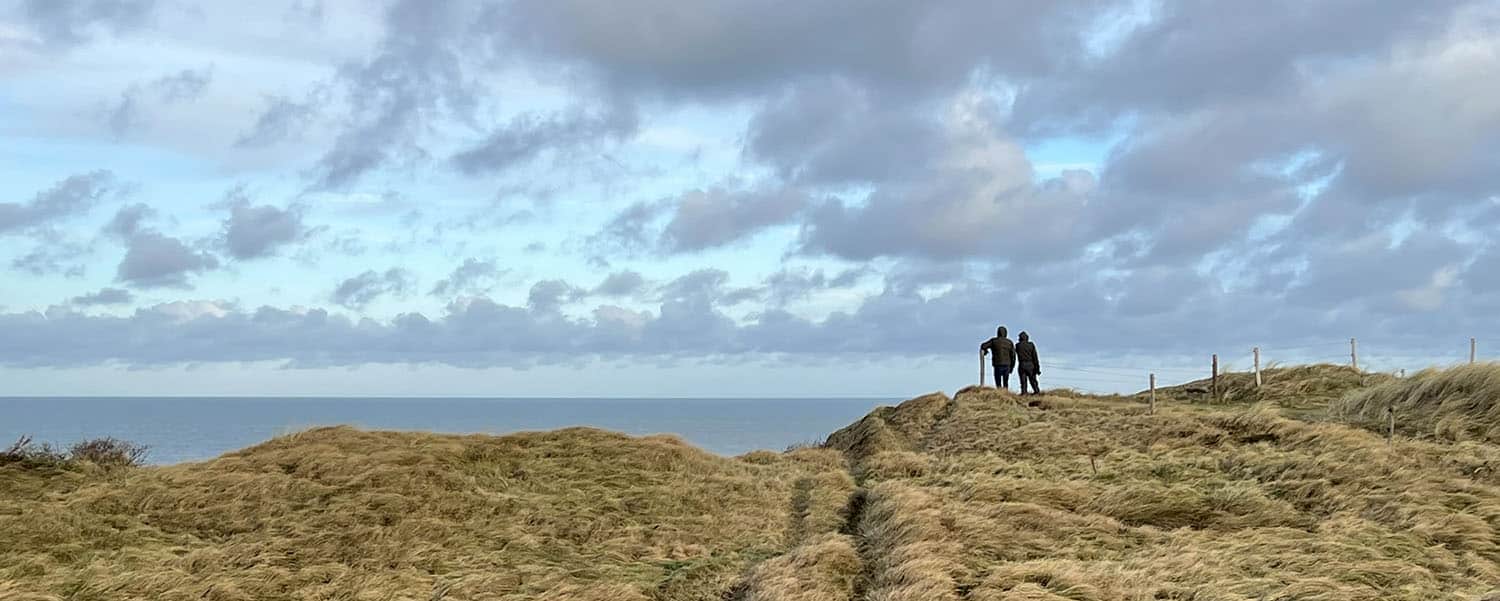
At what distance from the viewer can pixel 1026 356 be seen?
34.5m

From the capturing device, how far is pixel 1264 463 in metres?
19.0

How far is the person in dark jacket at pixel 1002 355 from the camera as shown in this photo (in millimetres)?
34250

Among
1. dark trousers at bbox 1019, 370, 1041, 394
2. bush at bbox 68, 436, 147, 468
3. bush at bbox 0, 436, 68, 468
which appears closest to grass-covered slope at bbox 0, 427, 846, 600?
bush at bbox 0, 436, 68, 468

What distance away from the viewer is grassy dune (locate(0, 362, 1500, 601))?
12430 millimetres

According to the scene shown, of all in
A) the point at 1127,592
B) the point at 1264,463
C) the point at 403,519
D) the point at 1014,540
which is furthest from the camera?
the point at 1264,463

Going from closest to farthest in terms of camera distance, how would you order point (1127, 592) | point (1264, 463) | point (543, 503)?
1. point (1127, 592)
2. point (543, 503)
3. point (1264, 463)

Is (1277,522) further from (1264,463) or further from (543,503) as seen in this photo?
(543,503)

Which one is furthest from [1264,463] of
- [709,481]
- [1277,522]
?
[709,481]

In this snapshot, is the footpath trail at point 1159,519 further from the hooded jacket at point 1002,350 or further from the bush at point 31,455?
the bush at point 31,455

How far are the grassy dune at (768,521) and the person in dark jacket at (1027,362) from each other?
10934mm

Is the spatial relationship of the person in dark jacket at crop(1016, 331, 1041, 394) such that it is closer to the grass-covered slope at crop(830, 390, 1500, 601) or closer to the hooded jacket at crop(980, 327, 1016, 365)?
the hooded jacket at crop(980, 327, 1016, 365)

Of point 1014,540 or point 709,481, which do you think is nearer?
point 1014,540

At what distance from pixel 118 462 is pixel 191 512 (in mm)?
5679

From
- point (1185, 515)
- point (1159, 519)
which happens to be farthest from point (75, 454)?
point (1185, 515)
